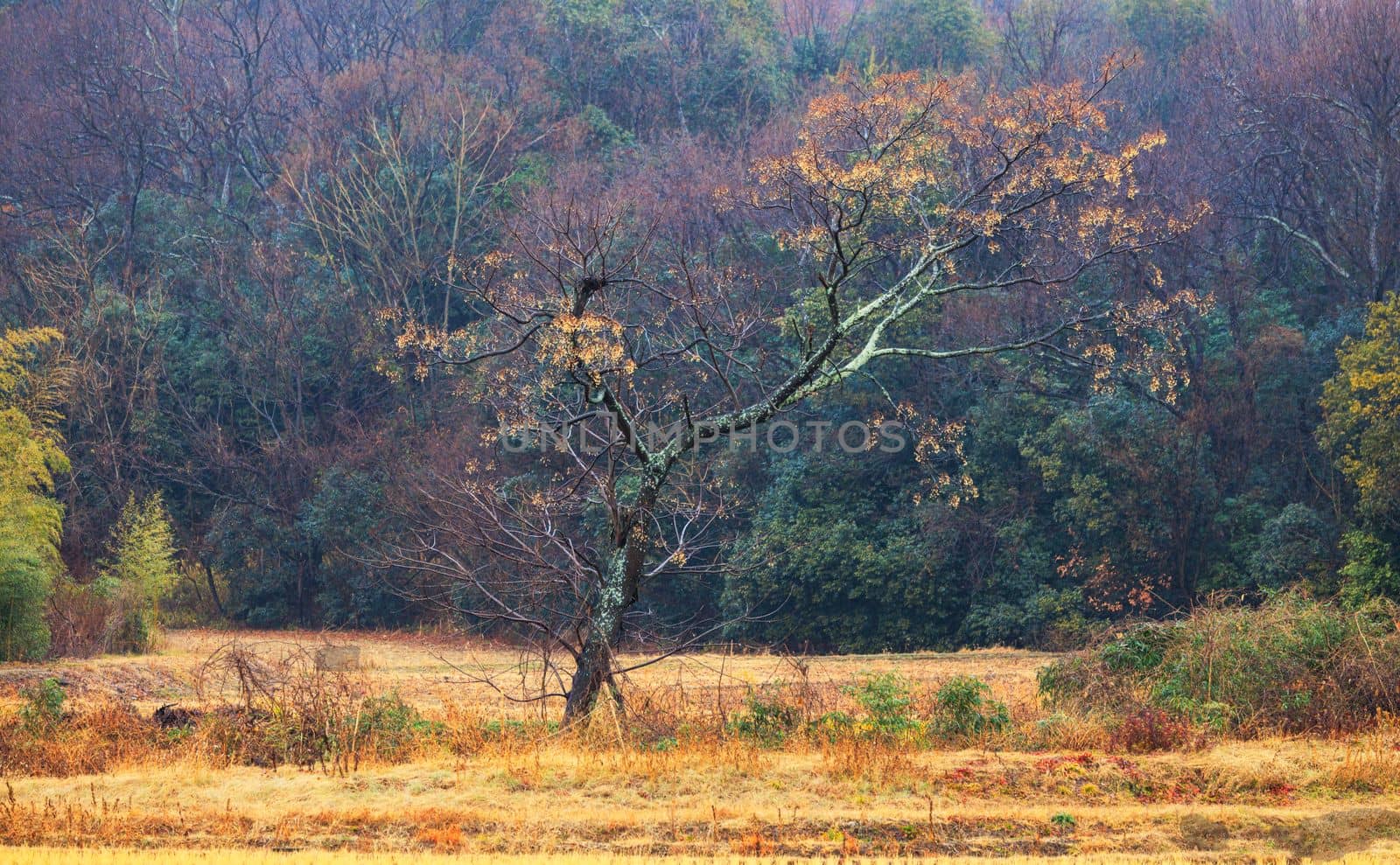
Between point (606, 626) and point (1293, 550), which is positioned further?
point (1293, 550)

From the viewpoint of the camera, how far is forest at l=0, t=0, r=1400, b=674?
2003 cm

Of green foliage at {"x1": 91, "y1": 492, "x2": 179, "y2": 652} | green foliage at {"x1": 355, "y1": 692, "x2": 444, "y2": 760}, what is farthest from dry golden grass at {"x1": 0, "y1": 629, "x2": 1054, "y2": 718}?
green foliage at {"x1": 355, "y1": 692, "x2": 444, "y2": 760}

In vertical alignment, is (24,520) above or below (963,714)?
above

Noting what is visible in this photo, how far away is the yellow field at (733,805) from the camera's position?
927 centimetres

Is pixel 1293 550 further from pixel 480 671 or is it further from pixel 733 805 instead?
pixel 733 805

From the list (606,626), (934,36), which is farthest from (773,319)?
(934,36)

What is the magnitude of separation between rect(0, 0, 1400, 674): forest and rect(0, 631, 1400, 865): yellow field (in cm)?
213

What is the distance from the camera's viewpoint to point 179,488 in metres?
39.1

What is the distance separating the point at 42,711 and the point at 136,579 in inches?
652

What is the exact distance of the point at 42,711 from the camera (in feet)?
40.6

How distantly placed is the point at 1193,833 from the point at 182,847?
744cm

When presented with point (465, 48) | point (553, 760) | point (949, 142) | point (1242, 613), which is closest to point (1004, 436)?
point (949, 142)

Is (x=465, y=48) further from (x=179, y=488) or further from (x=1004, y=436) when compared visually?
(x=1004, y=436)

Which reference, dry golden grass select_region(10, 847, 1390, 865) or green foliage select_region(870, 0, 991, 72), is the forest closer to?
green foliage select_region(870, 0, 991, 72)
